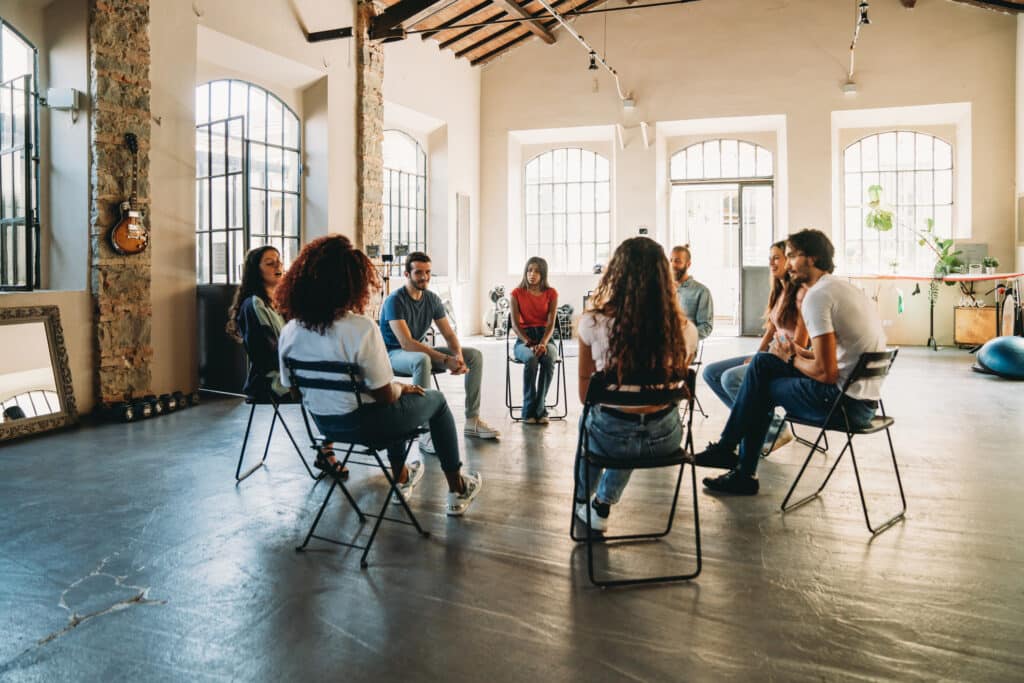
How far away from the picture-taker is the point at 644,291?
110 inches

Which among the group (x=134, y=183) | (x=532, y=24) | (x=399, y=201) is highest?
(x=532, y=24)

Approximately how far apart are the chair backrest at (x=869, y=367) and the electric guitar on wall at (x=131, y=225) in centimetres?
503

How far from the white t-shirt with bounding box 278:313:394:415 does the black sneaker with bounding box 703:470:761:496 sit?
69.1 inches

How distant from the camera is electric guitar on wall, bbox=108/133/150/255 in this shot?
18.6ft

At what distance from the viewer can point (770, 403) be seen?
3.54m

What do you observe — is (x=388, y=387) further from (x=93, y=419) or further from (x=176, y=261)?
(x=176, y=261)

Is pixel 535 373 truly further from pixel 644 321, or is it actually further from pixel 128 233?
pixel 128 233

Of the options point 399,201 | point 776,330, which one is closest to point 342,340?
point 776,330

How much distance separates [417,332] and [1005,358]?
598 cm

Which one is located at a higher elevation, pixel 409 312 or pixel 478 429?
pixel 409 312

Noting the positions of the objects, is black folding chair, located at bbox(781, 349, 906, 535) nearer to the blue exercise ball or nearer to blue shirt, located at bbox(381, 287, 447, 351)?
blue shirt, located at bbox(381, 287, 447, 351)

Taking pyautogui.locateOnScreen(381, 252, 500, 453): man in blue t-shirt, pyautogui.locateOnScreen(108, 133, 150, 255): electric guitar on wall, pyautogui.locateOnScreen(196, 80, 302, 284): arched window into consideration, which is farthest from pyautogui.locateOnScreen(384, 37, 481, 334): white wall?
pyautogui.locateOnScreen(381, 252, 500, 453): man in blue t-shirt

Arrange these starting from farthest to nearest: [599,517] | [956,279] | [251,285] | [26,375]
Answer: [956,279] < [26,375] < [251,285] < [599,517]

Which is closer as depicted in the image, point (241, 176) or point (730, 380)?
point (730, 380)
